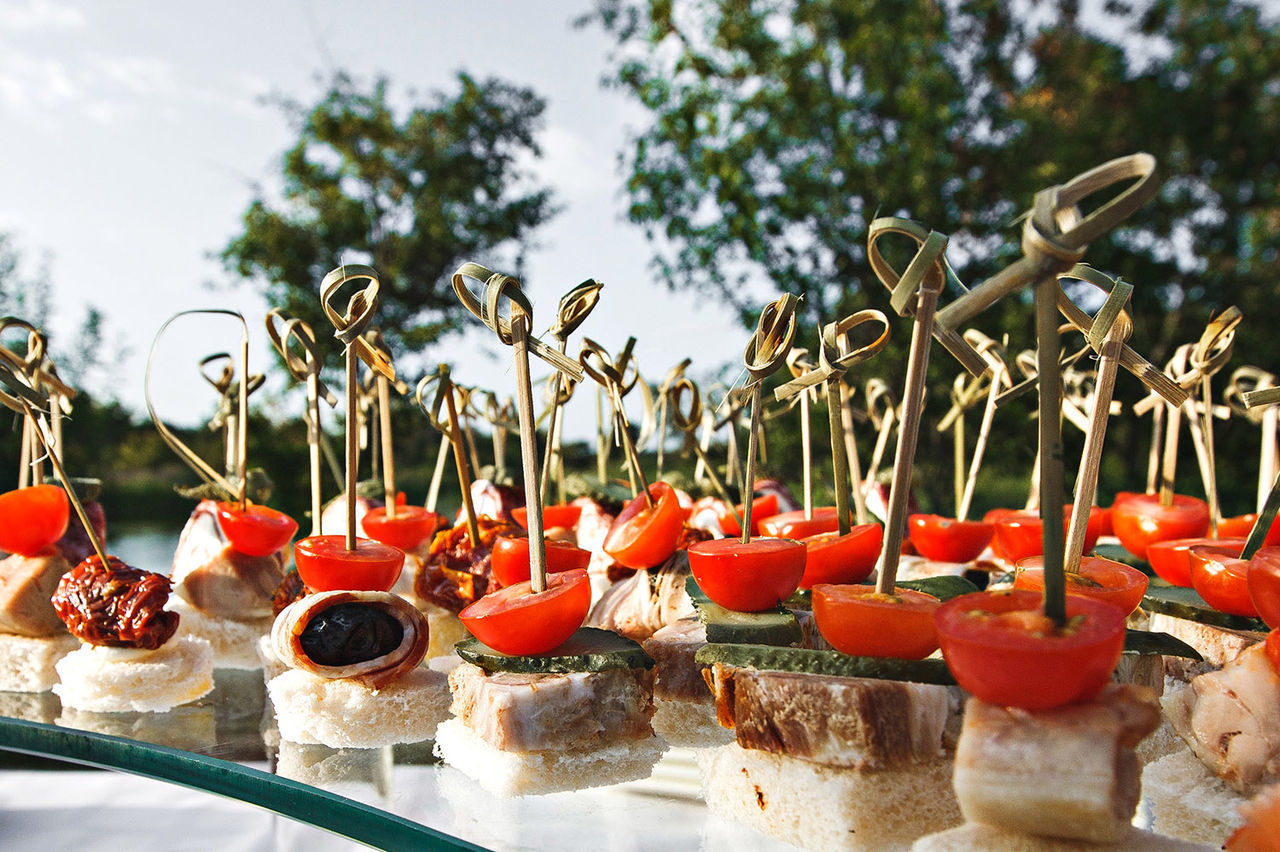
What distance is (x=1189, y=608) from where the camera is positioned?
137 centimetres

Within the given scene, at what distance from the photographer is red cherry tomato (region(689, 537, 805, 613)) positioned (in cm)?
128

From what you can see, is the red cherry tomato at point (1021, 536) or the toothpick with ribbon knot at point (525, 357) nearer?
the toothpick with ribbon knot at point (525, 357)

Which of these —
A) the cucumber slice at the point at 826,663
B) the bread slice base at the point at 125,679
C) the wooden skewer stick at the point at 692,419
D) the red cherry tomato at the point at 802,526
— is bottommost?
the bread slice base at the point at 125,679

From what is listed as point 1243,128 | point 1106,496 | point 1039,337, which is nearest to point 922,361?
point 1039,337

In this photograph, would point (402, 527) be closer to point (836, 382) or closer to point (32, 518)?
point (32, 518)

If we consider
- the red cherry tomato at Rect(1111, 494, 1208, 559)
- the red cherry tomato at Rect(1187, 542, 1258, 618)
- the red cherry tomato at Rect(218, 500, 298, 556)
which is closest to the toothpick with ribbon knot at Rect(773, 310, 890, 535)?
the red cherry tomato at Rect(1187, 542, 1258, 618)

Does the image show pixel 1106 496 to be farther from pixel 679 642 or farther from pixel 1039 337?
pixel 1039 337

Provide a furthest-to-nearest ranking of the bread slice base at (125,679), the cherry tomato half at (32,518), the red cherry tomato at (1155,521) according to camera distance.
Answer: the red cherry tomato at (1155,521)
the cherry tomato half at (32,518)
the bread slice base at (125,679)

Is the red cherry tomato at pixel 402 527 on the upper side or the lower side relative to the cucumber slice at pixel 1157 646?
upper

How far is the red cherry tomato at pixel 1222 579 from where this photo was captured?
4.13 feet

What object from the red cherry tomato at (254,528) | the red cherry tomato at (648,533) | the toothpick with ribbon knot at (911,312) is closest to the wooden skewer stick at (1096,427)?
the toothpick with ribbon knot at (911,312)

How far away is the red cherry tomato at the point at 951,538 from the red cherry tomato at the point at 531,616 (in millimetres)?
1096

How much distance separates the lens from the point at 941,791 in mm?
1067

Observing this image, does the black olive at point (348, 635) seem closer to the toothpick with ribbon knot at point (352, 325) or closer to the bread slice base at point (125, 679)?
the toothpick with ribbon knot at point (352, 325)
